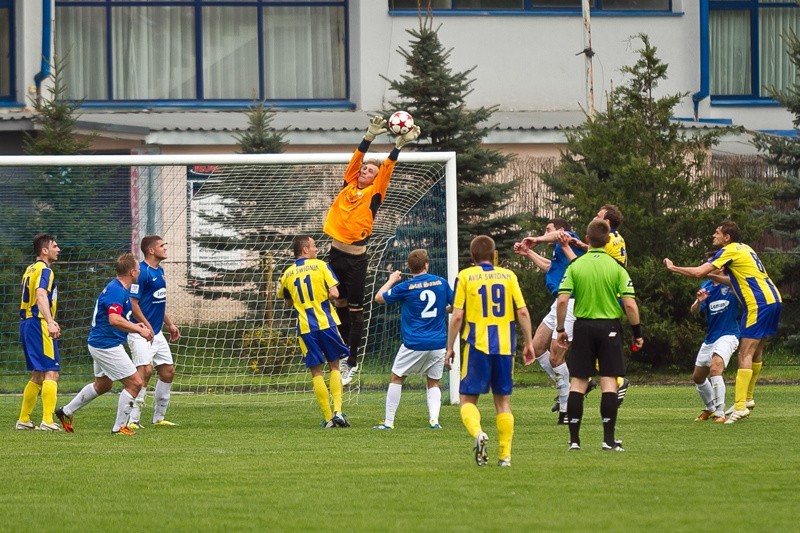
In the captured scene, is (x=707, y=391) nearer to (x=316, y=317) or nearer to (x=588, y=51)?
(x=316, y=317)

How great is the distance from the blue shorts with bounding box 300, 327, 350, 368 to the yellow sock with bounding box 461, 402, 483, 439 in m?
3.66

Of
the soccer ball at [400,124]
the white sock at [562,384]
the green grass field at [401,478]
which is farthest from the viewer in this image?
the soccer ball at [400,124]

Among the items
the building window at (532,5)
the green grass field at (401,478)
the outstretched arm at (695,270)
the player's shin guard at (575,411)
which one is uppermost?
the building window at (532,5)

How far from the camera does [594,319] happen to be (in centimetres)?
1102

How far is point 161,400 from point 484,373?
5750mm

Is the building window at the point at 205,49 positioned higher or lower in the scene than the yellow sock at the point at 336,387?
higher

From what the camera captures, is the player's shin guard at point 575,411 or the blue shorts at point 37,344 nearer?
the player's shin guard at point 575,411

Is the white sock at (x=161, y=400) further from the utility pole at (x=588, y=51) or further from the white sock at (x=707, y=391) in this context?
the utility pole at (x=588, y=51)

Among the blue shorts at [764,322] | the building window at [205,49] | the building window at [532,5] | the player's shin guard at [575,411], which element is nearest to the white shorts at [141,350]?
the player's shin guard at [575,411]

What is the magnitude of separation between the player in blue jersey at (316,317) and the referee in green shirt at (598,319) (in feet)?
11.5

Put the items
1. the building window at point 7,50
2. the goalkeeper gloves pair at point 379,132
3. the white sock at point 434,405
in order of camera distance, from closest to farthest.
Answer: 1. the white sock at point 434,405
2. the goalkeeper gloves pair at point 379,132
3. the building window at point 7,50

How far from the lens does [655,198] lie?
2173 cm

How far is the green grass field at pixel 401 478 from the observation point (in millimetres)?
7930

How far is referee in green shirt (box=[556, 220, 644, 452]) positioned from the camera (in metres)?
11.0
